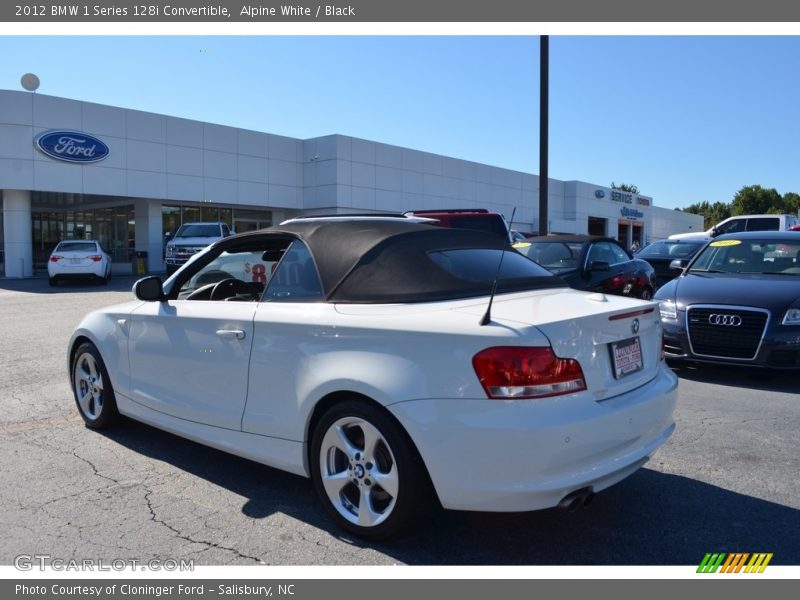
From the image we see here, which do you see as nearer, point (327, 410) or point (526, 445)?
point (526, 445)

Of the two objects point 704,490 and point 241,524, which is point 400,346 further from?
point 704,490

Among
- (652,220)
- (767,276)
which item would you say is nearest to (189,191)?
(767,276)

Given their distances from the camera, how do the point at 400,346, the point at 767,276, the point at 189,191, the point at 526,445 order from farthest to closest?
the point at 189,191
the point at 767,276
the point at 400,346
the point at 526,445

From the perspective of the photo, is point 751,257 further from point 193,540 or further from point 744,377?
point 193,540

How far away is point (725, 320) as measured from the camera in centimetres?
682

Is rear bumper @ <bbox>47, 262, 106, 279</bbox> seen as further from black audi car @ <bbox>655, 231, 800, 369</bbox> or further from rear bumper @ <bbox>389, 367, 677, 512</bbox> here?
rear bumper @ <bbox>389, 367, 677, 512</bbox>

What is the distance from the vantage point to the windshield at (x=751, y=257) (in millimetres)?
7875

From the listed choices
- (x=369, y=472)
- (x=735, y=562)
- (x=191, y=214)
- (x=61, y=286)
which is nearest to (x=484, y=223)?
(x=369, y=472)

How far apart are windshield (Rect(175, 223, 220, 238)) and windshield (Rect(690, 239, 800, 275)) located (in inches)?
684

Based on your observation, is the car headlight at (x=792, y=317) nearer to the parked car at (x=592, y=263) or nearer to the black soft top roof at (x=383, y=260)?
the parked car at (x=592, y=263)

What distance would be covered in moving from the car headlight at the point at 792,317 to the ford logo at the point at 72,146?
2641 centimetres

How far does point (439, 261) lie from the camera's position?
12.2 ft

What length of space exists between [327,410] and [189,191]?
95.1 ft


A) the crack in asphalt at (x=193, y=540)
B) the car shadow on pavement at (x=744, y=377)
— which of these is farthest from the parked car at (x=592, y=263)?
the crack in asphalt at (x=193, y=540)
